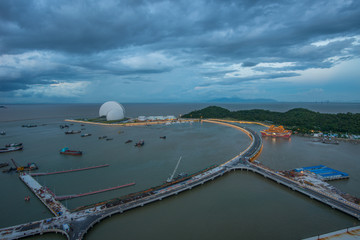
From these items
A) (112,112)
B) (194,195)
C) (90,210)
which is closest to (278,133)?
(194,195)

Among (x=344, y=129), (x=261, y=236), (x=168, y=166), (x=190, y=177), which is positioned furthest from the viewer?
(x=344, y=129)

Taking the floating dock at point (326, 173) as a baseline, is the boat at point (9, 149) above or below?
above

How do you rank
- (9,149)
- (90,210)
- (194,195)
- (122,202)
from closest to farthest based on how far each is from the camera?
(90,210), (122,202), (194,195), (9,149)

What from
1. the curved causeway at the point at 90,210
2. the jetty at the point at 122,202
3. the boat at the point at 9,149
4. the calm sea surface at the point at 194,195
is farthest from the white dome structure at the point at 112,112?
the curved causeway at the point at 90,210

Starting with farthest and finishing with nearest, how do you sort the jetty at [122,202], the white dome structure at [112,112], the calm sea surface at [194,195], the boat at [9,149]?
the white dome structure at [112,112]
the boat at [9,149]
the calm sea surface at [194,195]
the jetty at [122,202]

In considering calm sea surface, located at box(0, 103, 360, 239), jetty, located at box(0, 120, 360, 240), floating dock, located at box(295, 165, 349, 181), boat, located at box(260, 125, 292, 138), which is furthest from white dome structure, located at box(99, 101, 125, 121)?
floating dock, located at box(295, 165, 349, 181)

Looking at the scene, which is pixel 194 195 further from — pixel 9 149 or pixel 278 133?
pixel 9 149

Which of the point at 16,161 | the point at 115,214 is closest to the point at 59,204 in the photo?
the point at 115,214

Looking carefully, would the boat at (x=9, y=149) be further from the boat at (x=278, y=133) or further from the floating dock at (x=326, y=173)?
the boat at (x=278, y=133)

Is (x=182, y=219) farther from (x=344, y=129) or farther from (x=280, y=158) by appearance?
(x=344, y=129)
